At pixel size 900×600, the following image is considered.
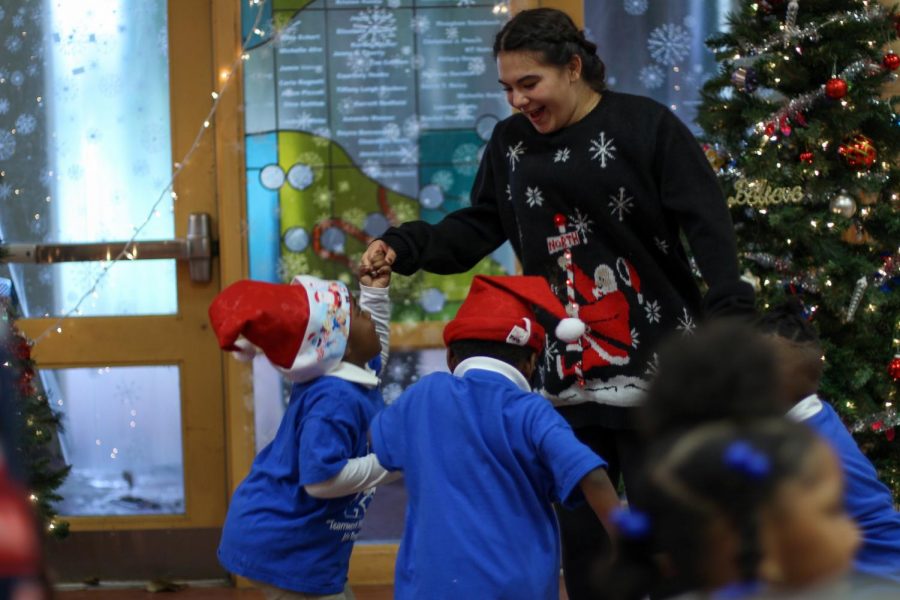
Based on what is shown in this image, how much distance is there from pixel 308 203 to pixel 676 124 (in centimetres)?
223

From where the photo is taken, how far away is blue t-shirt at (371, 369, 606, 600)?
2.61m

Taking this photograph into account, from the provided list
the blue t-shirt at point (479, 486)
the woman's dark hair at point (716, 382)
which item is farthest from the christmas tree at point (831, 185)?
the woman's dark hair at point (716, 382)

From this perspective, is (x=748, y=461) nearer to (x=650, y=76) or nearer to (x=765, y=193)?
(x=765, y=193)

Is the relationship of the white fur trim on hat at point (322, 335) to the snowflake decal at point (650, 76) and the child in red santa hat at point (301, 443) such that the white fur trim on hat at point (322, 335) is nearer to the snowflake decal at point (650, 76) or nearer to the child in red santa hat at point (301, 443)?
the child in red santa hat at point (301, 443)

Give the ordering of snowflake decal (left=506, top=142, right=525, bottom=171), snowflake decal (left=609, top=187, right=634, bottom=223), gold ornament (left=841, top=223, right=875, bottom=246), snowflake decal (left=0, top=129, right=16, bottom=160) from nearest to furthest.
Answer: snowflake decal (left=609, top=187, right=634, bottom=223), snowflake decal (left=506, top=142, right=525, bottom=171), gold ornament (left=841, top=223, right=875, bottom=246), snowflake decal (left=0, top=129, right=16, bottom=160)

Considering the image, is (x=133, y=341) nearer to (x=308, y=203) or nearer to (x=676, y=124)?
(x=308, y=203)

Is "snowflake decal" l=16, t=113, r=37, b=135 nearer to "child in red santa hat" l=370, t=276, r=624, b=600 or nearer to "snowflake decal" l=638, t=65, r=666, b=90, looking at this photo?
"snowflake decal" l=638, t=65, r=666, b=90

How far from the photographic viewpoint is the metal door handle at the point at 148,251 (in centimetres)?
486

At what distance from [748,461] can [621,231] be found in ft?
5.19

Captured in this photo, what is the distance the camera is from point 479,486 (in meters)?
2.63

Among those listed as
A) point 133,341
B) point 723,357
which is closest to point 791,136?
point 133,341

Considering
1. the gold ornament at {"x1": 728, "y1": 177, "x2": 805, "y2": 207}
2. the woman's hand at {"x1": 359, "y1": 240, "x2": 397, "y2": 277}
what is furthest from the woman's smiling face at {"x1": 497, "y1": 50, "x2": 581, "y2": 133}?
the gold ornament at {"x1": 728, "y1": 177, "x2": 805, "y2": 207}

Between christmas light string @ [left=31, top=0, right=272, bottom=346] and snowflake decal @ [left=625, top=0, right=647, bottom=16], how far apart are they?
1309mm

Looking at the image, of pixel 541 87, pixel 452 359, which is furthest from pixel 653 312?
pixel 541 87
